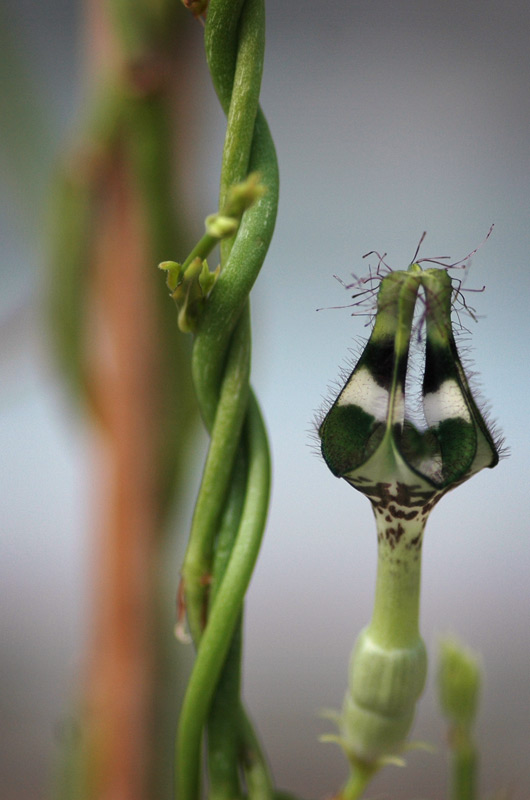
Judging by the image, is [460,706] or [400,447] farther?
[460,706]

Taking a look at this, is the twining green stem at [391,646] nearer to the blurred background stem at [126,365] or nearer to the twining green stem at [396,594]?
the twining green stem at [396,594]

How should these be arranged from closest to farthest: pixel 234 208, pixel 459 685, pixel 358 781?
pixel 234 208 → pixel 358 781 → pixel 459 685

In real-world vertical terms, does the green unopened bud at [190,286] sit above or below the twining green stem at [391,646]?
above

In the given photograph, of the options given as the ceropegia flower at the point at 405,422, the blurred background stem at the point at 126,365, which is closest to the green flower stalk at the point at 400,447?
the ceropegia flower at the point at 405,422

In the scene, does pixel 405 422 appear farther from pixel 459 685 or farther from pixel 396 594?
pixel 459 685

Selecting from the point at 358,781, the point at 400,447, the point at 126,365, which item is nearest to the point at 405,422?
the point at 400,447

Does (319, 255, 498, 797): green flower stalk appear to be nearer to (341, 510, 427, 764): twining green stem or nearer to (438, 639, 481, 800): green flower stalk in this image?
(341, 510, 427, 764): twining green stem

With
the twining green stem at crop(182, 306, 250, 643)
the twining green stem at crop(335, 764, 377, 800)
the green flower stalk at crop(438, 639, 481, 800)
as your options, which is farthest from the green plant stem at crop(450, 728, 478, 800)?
the twining green stem at crop(182, 306, 250, 643)
